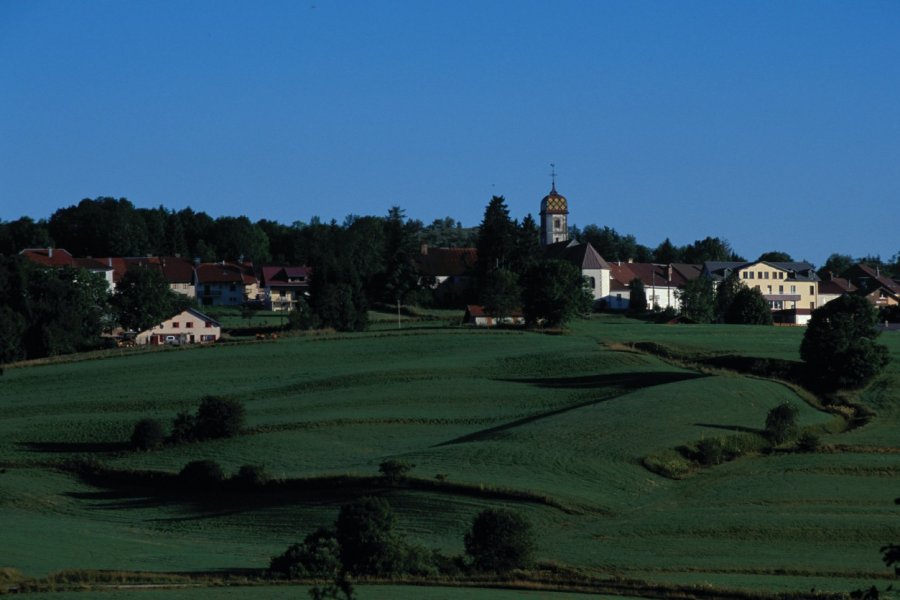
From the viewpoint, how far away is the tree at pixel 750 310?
406ft

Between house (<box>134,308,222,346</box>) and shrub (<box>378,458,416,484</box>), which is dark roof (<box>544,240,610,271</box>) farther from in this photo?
shrub (<box>378,458,416,484</box>)

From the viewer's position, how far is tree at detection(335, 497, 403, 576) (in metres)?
38.0

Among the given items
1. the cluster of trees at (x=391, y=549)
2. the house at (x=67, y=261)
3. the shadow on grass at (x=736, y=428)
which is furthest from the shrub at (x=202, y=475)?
the house at (x=67, y=261)

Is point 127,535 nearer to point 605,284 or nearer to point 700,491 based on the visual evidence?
point 700,491

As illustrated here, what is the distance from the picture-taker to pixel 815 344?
77.6 m

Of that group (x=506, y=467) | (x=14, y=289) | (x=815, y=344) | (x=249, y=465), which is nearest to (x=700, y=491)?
(x=506, y=467)

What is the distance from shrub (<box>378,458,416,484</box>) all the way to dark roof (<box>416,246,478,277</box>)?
91.7 meters

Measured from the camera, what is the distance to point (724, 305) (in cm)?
13438

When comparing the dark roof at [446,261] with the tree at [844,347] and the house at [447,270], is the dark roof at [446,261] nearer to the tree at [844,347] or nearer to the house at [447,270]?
the house at [447,270]

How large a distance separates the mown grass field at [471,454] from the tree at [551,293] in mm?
9727

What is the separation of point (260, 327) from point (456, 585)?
77674 mm

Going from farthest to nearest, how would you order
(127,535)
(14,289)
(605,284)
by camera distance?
(605,284) < (14,289) < (127,535)

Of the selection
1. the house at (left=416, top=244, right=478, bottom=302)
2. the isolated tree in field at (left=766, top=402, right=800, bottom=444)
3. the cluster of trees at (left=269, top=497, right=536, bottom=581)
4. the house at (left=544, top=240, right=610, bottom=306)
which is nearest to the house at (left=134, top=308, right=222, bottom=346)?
the house at (left=416, top=244, right=478, bottom=302)

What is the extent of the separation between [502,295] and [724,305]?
29.7 meters
